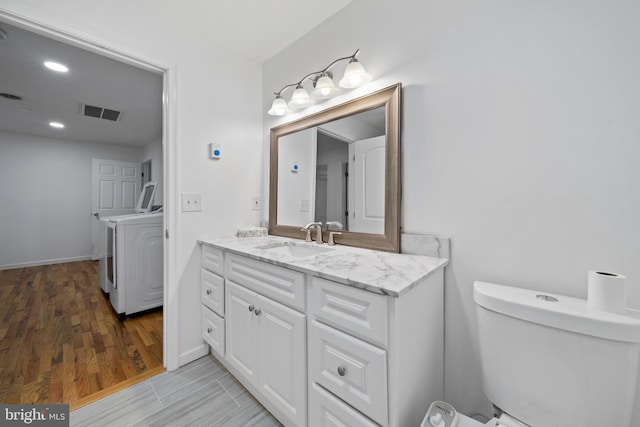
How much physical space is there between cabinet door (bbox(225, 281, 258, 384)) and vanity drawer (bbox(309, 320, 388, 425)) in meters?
0.45

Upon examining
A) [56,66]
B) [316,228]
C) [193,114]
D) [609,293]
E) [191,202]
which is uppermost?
[56,66]

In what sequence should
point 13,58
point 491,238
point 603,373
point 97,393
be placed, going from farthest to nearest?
point 13,58 < point 97,393 < point 491,238 < point 603,373

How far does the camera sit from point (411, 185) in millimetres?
1259

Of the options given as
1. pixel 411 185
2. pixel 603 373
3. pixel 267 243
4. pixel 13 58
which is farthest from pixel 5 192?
pixel 603 373

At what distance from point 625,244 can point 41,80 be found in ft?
13.6

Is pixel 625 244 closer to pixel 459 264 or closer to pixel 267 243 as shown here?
pixel 459 264

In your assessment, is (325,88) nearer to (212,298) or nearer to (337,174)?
(337,174)

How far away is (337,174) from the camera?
161cm

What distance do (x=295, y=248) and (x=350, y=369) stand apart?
0.93 meters

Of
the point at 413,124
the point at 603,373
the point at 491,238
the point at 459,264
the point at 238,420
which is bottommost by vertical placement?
the point at 238,420

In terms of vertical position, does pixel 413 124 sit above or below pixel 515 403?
above

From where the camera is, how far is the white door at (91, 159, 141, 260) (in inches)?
180

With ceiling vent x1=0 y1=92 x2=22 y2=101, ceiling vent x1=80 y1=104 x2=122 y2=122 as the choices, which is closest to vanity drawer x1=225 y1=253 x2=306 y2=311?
ceiling vent x1=80 y1=104 x2=122 y2=122

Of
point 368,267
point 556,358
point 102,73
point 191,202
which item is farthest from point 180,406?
point 102,73
